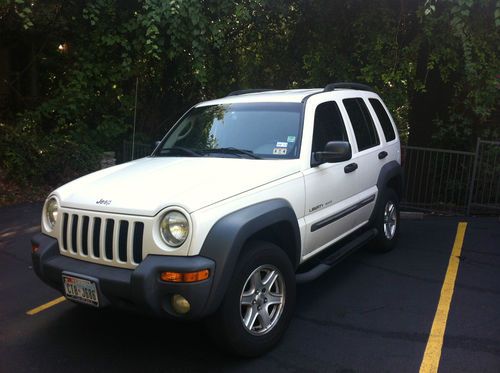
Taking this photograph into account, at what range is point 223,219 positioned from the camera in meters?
3.19

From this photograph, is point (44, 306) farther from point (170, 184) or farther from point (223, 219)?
point (223, 219)

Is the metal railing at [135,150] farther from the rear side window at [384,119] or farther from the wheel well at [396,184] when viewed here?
the wheel well at [396,184]

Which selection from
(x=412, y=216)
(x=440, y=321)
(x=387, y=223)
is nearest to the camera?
(x=440, y=321)

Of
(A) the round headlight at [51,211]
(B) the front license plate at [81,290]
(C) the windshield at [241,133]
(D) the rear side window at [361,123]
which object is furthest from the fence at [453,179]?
(B) the front license plate at [81,290]

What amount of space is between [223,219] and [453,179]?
7.39m

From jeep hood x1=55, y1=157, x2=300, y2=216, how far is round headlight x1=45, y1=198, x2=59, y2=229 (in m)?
0.08

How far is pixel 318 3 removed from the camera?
9.35 meters

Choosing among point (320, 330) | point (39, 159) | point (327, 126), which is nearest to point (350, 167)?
point (327, 126)

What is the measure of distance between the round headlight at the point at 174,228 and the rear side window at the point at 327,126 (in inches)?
62.2

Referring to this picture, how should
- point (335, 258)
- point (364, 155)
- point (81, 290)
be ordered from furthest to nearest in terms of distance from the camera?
1. point (364, 155)
2. point (335, 258)
3. point (81, 290)

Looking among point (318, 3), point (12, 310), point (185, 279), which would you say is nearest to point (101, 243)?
point (185, 279)

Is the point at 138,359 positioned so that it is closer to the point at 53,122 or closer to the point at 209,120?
the point at 209,120

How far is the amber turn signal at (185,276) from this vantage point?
2.97 metres

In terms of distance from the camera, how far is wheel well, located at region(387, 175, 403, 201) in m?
5.99
